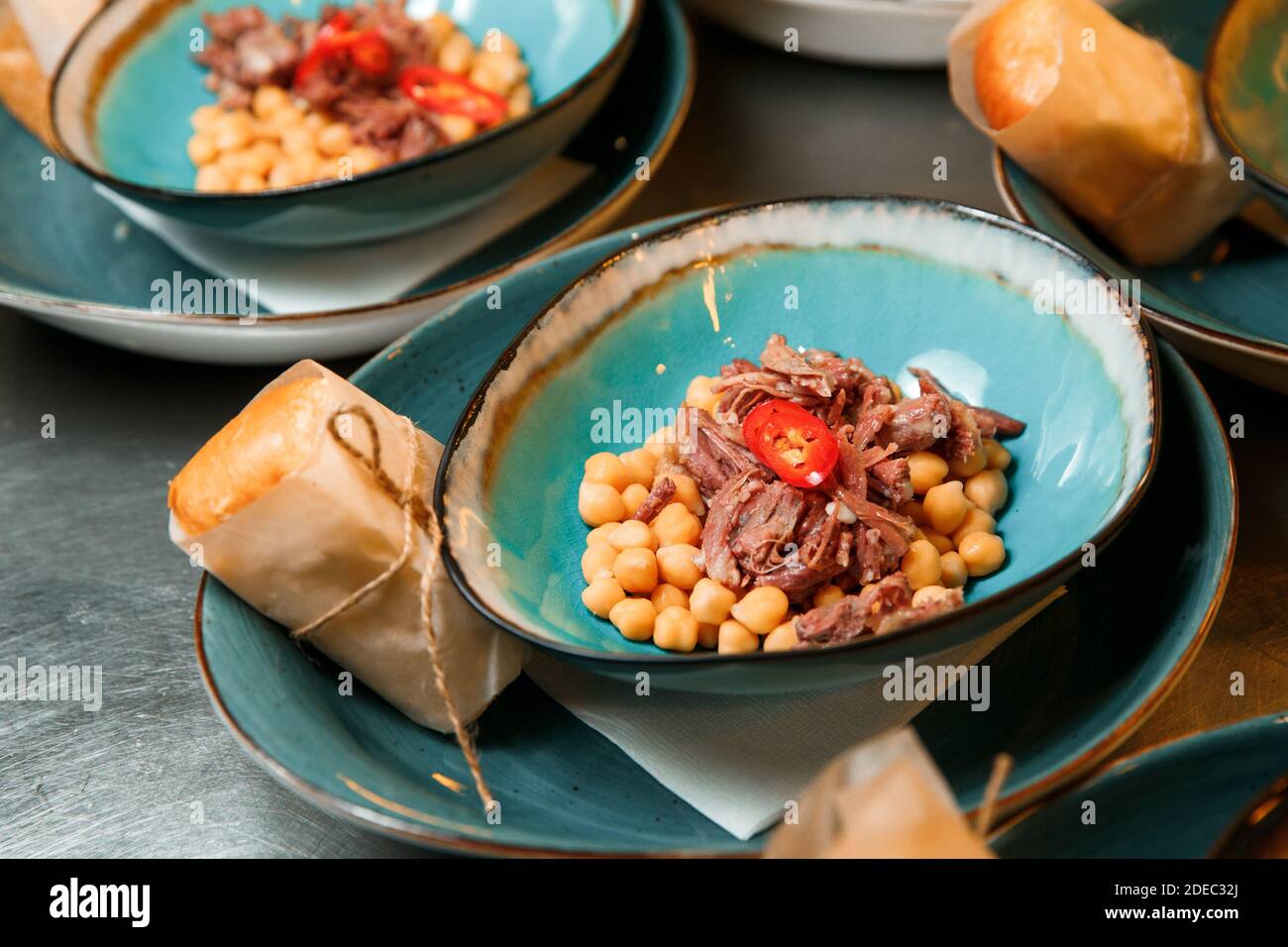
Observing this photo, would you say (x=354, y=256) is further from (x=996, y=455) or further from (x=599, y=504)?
(x=996, y=455)

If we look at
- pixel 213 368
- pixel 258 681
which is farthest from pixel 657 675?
pixel 213 368

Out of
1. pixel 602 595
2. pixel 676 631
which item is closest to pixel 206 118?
pixel 602 595

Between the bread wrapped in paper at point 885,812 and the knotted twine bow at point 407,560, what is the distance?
23.1 inches

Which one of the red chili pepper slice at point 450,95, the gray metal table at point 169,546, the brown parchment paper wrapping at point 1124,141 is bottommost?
the gray metal table at point 169,546

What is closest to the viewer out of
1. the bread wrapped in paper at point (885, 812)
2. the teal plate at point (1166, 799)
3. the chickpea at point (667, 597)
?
the bread wrapped in paper at point (885, 812)

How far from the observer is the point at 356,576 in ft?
5.24

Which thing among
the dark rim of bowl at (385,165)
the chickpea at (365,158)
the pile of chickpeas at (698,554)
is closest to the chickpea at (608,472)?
the pile of chickpeas at (698,554)

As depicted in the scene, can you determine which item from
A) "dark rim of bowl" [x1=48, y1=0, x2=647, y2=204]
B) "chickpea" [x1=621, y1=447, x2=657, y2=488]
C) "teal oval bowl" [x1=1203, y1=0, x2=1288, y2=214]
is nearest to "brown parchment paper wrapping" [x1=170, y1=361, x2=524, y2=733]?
"chickpea" [x1=621, y1=447, x2=657, y2=488]

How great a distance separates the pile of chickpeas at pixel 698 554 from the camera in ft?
5.43

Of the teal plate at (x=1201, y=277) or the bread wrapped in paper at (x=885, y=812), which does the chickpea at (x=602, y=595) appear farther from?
the teal plate at (x=1201, y=277)

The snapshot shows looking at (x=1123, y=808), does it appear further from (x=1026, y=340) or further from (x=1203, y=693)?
(x=1026, y=340)
